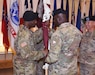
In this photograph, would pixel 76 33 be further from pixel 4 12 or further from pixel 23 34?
pixel 4 12

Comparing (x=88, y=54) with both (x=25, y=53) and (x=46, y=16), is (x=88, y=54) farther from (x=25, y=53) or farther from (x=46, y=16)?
(x=25, y=53)

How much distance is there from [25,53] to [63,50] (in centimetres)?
49

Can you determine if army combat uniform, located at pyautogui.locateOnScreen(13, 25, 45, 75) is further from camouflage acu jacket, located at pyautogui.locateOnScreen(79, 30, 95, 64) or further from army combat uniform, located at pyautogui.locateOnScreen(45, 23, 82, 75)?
camouflage acu jacket, located at pyautogui.locateOnScreen(79, 30, 95, 64)

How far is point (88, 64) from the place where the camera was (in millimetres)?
3428

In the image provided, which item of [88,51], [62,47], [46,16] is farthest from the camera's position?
[88,51]

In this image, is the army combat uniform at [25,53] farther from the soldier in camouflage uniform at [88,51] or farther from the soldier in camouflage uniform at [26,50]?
the soldier in camouflage uniform at [88,51]

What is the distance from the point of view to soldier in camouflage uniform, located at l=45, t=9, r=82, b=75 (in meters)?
2.69

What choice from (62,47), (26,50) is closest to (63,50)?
(62,47)

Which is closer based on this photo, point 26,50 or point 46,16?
point 26,50

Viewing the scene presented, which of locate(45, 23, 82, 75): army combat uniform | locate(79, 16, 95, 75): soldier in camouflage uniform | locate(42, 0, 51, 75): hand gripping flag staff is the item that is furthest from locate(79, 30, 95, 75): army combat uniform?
locate(42, 0, 51, 75): hand gripping flag staff

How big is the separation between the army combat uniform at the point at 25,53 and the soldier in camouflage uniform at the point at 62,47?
0.67ft

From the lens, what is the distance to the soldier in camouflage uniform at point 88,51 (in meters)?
3.38

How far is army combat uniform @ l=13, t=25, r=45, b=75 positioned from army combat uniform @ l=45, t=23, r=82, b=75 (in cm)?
21

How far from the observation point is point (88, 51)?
341 centimetres
